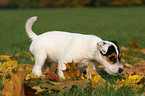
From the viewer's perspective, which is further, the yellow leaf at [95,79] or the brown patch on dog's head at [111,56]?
the brown patch on dog's head at [111,56]

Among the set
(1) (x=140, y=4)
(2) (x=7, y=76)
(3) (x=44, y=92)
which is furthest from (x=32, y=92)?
(1) (x=140, y=4)

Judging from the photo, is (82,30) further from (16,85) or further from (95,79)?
(16,85)

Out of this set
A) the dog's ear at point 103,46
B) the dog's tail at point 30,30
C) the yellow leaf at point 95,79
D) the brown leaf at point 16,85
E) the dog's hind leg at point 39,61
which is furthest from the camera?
the dog's tail at point 30,30

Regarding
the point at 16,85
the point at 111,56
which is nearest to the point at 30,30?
the point at 111,56

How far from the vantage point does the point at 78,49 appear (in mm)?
2537

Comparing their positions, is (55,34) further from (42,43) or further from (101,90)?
(101,90)

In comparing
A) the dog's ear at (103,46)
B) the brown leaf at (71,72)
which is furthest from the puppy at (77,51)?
the brown leaf at (71,72)

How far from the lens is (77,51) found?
2529mm

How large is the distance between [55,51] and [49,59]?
23cm

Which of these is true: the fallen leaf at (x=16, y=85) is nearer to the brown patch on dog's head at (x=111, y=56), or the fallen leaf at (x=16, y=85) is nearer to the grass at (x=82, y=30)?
the grass at (x=82, y=30)

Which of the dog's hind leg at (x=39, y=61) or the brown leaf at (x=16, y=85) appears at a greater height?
the brown leaf at (x=16, y=85)

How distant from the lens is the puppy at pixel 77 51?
237cm

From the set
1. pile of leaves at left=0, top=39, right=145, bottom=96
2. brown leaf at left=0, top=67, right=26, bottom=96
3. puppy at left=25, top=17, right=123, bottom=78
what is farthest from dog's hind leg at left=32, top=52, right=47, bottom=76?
brown leaf at left=0, top=67, right=26, bottom=96

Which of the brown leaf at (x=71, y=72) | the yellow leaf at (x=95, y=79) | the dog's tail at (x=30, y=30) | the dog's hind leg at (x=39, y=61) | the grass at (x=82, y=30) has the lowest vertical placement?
the grass at (x=82, y=30)
